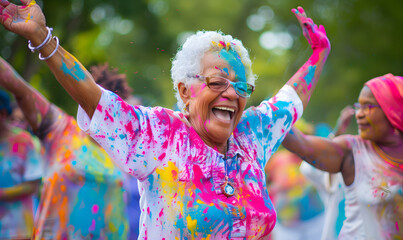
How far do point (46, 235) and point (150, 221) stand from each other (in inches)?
57.6

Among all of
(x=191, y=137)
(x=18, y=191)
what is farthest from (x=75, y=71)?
(x=18, y=191)

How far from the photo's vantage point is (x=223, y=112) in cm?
273

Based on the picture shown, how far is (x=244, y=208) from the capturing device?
8.28 feet

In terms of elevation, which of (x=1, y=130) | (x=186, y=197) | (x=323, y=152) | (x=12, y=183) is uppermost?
(x=323, y=152)

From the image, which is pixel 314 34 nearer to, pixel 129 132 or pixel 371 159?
pixel 371 159

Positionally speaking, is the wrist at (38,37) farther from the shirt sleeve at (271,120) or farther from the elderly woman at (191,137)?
the shirt sleeve at (271,120)

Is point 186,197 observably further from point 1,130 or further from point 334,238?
point 1,130

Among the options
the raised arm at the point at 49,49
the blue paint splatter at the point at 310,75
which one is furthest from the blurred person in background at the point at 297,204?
the raised arm at the point at 49,49

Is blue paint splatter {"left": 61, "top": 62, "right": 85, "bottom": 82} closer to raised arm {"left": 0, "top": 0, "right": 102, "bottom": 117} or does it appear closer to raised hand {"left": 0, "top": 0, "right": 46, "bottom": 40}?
raised arm {"left": 0, "top": 0, "right": 102, "bottom": 117}

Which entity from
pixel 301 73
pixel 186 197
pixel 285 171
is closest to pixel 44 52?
pixel 186 197

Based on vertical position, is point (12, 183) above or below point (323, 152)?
below

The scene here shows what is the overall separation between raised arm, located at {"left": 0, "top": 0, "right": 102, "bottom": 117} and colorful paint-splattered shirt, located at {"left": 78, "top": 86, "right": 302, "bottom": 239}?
0.07 metres

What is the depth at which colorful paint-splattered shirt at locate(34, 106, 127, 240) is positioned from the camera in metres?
3.60

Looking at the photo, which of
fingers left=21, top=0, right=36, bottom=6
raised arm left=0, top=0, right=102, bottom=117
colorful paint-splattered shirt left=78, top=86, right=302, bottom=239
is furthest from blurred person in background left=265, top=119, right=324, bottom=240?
fingers left=21, top=0, right=36, bottom=6
